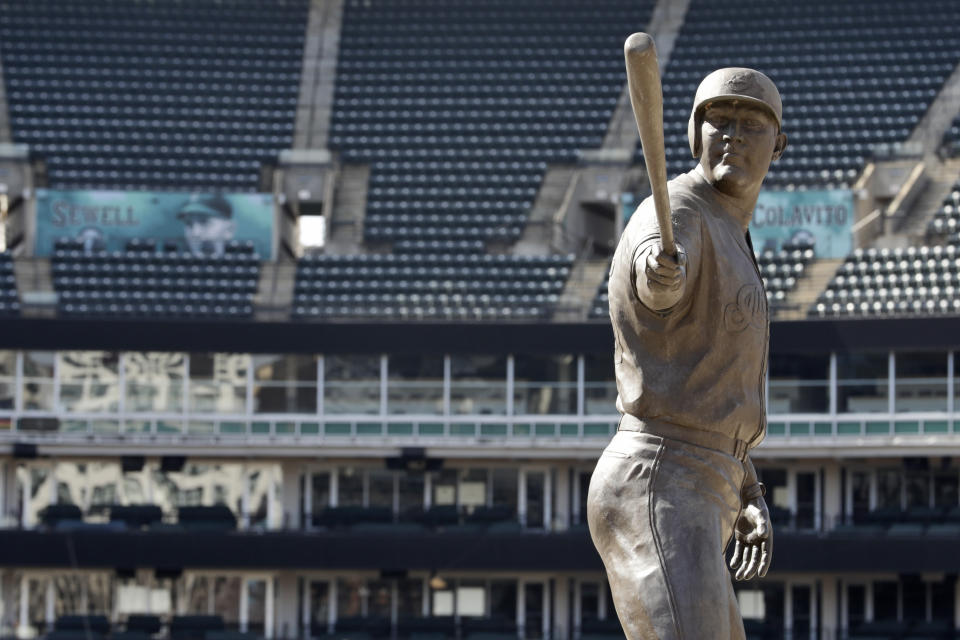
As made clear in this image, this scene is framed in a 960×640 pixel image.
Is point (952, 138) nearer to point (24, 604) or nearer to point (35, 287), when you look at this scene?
point (35, 287)

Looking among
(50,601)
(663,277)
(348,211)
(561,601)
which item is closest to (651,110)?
(663,277)

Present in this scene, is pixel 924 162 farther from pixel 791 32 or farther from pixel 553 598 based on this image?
pixel 553 598

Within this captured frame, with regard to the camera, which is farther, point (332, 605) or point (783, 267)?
point (783, 267)

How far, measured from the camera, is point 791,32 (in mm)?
42906

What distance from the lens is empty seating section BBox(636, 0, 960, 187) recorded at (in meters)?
40.1

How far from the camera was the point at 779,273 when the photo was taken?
1454 inches

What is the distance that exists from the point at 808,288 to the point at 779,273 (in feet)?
2.87

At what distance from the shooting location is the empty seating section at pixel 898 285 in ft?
115

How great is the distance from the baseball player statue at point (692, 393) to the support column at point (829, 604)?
29173 millimetres

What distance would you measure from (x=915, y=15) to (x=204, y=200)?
16.7 metres

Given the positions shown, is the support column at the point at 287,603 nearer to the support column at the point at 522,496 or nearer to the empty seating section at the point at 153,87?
the support column at the point at 522,496

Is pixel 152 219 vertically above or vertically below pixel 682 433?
above

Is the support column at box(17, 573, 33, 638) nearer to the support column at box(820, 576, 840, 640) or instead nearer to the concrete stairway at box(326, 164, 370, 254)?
the concrete stairway at box(326, 164, 370, 254)

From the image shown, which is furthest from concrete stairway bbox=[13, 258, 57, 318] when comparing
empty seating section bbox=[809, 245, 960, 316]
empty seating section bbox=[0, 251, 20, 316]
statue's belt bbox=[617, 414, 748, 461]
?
statue's belt bbox=[617, 414, 748, 461]
